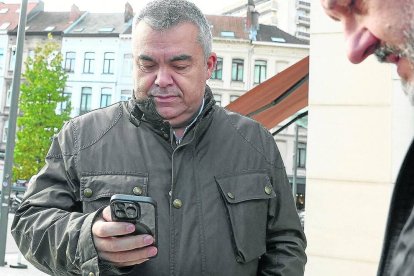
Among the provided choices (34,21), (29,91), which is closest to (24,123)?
(29,91)

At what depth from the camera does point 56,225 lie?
1.58 metres

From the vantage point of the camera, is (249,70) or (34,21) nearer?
(249,70)

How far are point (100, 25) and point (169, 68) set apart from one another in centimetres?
3950

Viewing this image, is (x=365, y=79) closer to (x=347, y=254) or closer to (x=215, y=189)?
(x=347, y=254)

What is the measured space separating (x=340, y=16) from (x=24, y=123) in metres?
27.7

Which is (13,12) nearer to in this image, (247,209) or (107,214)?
(247,209)

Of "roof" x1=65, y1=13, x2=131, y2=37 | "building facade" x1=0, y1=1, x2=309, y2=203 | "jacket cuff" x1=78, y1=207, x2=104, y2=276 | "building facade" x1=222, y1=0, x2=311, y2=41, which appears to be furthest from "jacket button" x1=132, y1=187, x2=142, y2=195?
"building facade" x1=222, y1=0, x2=311, y2=41

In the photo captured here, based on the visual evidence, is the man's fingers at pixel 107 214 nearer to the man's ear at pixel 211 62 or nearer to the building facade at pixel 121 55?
the man's ear at pixel 211 62

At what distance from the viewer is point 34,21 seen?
41.8 m

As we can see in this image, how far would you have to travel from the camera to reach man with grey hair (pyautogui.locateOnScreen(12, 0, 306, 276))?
64.4 inches

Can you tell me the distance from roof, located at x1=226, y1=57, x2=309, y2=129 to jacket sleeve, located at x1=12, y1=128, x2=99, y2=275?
266 centimetres

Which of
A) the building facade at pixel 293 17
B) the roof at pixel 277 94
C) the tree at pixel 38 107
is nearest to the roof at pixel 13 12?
the tree at pixel 38 107

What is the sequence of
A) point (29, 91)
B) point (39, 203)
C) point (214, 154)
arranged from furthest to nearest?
point (29, 91), point (214, 154), point (39, 203)

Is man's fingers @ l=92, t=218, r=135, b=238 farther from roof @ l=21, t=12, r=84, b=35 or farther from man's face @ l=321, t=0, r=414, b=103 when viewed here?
roof @ l=21, t=12, r=84, b=35
